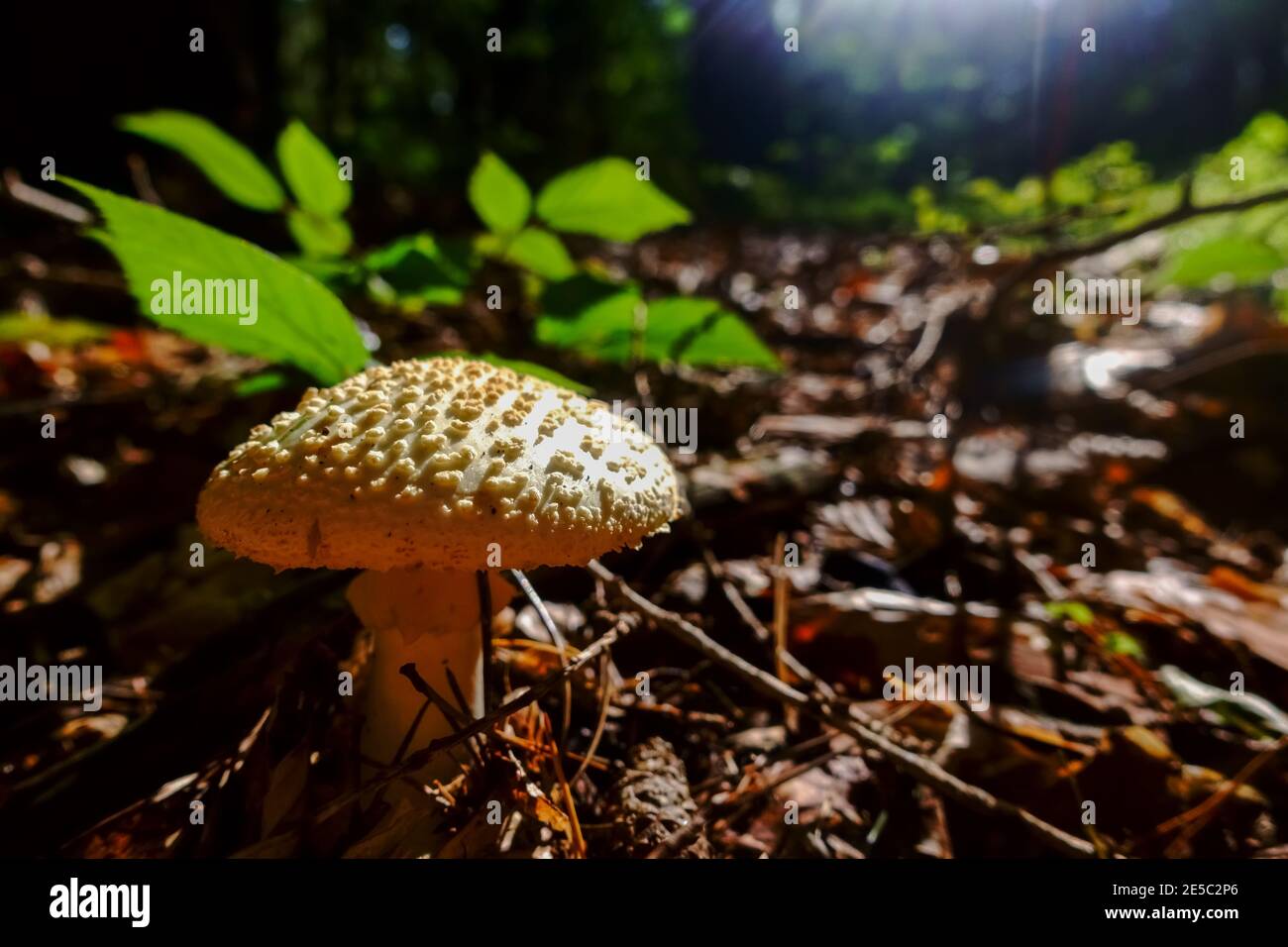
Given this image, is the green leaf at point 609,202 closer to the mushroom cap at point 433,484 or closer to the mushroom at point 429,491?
the mushroom at point 429,491

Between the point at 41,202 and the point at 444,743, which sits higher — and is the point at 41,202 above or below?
above

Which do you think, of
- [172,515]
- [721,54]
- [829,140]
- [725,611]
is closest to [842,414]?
[725,611]

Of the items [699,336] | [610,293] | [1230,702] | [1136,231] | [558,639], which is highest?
[1136,231]

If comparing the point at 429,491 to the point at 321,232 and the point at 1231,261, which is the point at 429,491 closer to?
the point at 321,232

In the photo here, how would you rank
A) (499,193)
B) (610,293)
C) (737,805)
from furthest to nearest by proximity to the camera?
(499,193) → (610,293) → (737,805)

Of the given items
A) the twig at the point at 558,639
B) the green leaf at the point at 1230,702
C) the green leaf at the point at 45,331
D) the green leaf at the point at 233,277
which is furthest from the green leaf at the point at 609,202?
the green leaf at the point at 45,331

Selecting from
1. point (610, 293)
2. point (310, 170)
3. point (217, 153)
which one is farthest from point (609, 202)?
point (217, 153)
